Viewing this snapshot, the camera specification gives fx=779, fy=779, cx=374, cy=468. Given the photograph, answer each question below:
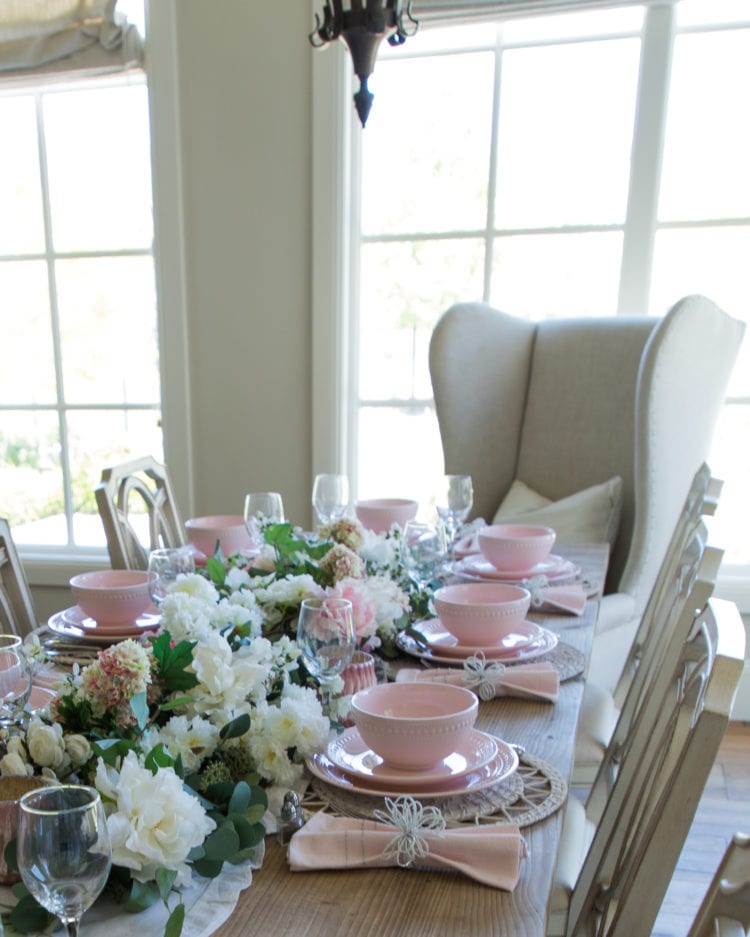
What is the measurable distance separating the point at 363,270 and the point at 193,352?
2.25 feet

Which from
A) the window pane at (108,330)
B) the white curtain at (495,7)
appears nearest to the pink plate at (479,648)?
the white curtain at (495,7)

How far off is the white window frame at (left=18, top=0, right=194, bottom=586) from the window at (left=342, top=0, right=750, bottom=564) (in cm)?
63

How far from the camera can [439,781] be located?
745mm

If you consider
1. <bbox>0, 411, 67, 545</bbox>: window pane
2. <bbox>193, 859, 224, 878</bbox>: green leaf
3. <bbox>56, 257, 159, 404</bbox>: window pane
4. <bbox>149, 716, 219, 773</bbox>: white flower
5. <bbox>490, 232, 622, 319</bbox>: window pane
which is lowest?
<bbox>0, 411, 67, 545</bbox>: window pane

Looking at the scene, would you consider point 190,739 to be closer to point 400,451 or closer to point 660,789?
point 660,789

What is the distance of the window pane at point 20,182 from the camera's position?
2.99 m

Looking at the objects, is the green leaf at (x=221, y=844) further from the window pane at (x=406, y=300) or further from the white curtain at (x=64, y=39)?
the white curtain at (x=64, y=39)

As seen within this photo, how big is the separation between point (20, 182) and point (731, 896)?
10.9ft

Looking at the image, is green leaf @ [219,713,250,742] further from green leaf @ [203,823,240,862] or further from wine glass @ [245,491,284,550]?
wine glass @ [245,491,284,550]

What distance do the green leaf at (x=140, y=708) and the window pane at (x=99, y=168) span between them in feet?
8.52

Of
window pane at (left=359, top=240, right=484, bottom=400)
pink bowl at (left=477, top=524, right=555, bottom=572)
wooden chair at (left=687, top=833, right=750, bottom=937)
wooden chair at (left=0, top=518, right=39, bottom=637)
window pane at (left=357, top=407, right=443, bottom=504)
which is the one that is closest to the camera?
wooden chair at (left=687, top=833, right=750, bottom=937)

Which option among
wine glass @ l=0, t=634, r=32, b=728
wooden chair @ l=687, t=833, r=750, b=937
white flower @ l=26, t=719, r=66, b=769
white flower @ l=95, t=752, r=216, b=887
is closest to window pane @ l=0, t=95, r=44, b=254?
wine glass @ l=0, t=634, r=32, b=728

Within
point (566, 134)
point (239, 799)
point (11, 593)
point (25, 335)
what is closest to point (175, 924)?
point (239, 799)

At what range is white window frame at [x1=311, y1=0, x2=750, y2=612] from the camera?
2490 mm
